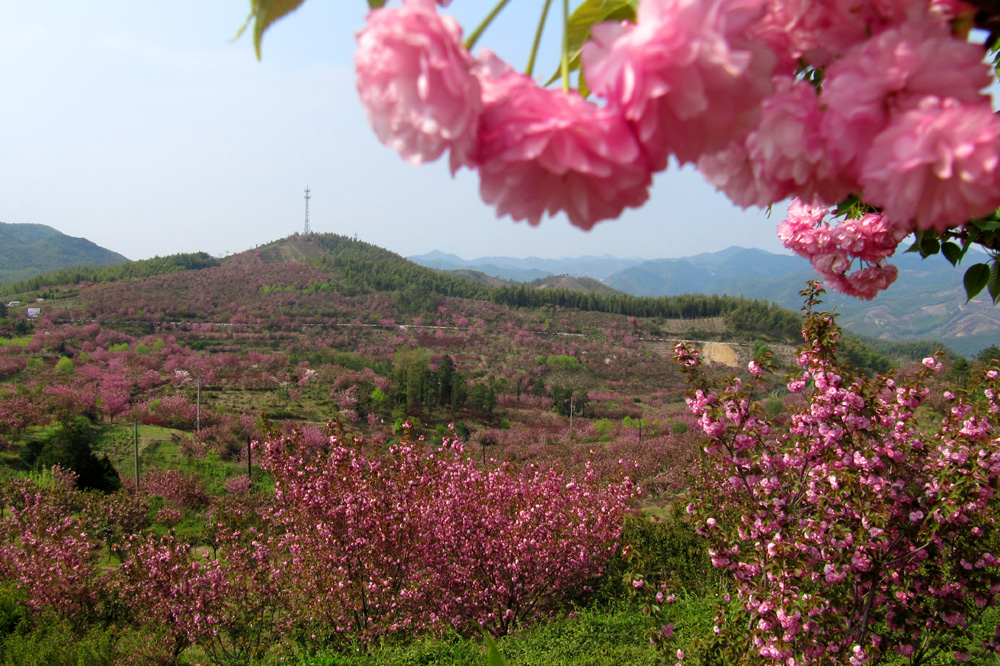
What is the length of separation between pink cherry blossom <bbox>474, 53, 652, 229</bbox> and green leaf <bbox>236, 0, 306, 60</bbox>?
0.17 meters

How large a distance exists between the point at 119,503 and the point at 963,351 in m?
104

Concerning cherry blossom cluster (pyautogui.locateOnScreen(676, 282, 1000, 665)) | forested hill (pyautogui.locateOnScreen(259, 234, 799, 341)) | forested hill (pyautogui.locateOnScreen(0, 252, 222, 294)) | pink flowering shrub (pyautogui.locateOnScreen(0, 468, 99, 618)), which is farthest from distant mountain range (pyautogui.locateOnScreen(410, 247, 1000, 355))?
pink flowering shrub (pyautogui.locateOnScreen(0, 468, 99, 618))

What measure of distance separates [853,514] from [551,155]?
2.97 meters

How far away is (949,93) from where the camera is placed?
0.31 meters

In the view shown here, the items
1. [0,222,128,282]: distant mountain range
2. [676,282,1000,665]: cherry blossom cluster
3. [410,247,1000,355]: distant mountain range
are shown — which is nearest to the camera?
[676,282,1000,665]: cherry blossom cluster

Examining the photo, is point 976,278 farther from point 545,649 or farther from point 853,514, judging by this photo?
point 545,649

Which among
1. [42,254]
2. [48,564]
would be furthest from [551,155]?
[42,254]

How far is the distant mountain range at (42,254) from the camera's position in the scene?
7268 cm

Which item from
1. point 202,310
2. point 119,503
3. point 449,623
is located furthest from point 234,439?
point 202,310

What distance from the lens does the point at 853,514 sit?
2645 millimetres

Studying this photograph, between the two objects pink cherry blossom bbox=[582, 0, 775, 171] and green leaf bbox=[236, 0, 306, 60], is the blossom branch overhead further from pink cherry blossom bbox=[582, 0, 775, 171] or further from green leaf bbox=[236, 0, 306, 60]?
green leaf bbox=[236, 0, 306, 60]

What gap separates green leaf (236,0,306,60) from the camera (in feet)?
1.33

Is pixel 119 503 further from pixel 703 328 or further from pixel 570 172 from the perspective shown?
pixel 703 328

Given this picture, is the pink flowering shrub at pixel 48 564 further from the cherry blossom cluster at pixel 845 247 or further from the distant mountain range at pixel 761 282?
the distant mountain range at pixel 761 282
